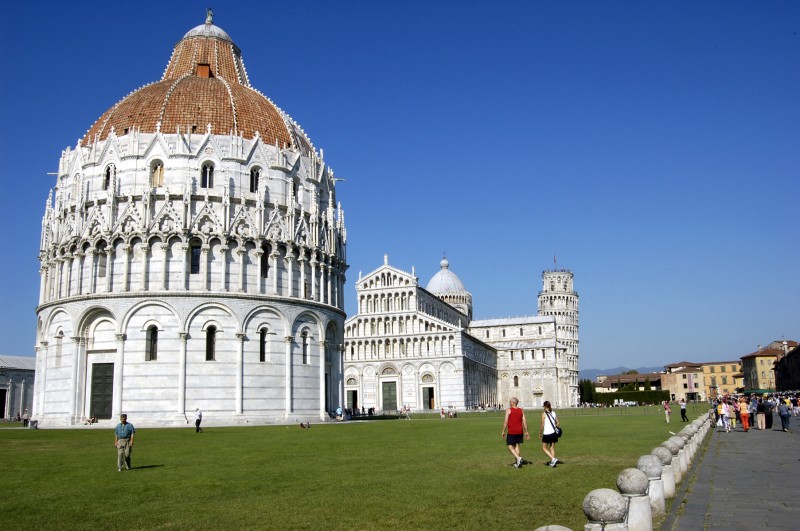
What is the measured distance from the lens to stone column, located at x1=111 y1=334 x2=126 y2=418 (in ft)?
136

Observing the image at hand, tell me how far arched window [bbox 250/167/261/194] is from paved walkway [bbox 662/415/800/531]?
3336 cm

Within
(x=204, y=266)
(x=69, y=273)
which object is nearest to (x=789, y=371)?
(x=204, y=266)

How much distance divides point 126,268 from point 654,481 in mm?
37981

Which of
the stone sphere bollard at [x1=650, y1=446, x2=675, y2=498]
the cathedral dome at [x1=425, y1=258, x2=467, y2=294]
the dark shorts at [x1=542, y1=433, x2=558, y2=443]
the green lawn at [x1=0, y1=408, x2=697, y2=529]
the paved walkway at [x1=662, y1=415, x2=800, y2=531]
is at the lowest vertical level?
the paved walkway at [x1=662, y1=415, x2=800, y2=531]

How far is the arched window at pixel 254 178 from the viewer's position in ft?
153

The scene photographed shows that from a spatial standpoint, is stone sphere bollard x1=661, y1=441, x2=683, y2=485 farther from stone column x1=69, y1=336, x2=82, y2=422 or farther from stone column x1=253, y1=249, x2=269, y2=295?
stone column x1=69, y1=336, x2=82, y2=422

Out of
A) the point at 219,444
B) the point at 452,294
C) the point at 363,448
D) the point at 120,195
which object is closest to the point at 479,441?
the point at 363,448

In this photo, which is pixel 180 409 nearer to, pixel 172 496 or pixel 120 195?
pixel 120 195

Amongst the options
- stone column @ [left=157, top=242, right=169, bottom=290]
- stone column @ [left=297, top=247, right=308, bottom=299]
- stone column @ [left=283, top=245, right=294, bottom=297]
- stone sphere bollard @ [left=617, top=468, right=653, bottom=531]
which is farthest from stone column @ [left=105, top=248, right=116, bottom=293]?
stone sphere bollard @ [left=617, top=468, right=653, bottom=531]

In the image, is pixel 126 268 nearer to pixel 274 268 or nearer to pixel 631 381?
pixel 274 268

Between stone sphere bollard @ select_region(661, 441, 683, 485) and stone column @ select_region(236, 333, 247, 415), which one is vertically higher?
stone column @ select_region(236, 333, 247, 415)

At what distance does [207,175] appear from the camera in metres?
45.5

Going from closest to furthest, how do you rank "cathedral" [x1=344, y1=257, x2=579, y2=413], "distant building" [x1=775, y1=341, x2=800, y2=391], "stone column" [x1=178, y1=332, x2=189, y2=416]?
1. "stone column" [x1=178, y1=332, x2=189, y2=416]
2. "cathedral" [x1=344, y1=257, x2=579, y2=413]
3. "distant building" [x1=775, y1=341, x2=800, y2=391]

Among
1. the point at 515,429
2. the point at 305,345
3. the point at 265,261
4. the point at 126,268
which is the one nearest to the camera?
the point at 515,429
